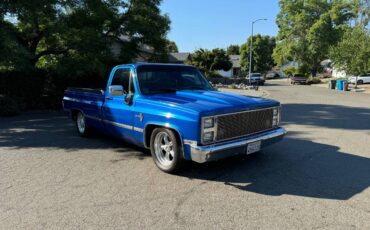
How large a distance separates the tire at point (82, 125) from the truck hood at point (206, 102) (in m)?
2.99

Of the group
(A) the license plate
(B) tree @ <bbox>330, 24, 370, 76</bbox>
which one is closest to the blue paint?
(A) the license plate

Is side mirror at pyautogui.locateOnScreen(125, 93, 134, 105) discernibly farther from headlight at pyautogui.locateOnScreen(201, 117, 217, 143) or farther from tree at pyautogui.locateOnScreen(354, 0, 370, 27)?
tree at pyautogui.locateOnScreen(354, 0, 370, 27)

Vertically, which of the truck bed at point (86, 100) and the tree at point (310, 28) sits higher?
the tree at point (310, 28)

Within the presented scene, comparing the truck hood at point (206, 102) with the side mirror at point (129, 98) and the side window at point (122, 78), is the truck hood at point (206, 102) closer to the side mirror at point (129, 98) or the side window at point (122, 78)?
the side mirror at point (129, 98)

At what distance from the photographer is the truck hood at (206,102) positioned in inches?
193

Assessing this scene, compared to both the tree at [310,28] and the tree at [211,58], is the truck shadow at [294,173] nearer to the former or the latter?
the tree at [211,58]

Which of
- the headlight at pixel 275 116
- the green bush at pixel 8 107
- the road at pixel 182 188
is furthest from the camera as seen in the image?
the green bush at pixel 8 107

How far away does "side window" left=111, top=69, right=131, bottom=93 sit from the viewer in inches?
253

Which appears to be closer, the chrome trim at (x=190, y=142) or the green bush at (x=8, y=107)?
the chrome trim at (x=190, y=142)

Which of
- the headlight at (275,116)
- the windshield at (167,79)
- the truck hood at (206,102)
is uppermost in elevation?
the windshield at (167,79)

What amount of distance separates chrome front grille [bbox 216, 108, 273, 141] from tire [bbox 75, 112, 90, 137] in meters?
4.31

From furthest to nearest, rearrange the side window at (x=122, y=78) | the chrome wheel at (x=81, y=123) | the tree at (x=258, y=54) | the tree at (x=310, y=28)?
the tree at (x=258, y=54) < the tree at (x=310, y=28) < the chrome wheel at (x=81, y=123) < the side window at (x=122, y=78)

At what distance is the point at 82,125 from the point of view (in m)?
8.36

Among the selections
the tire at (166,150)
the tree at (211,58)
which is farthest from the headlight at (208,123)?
the tree at (211,58)
